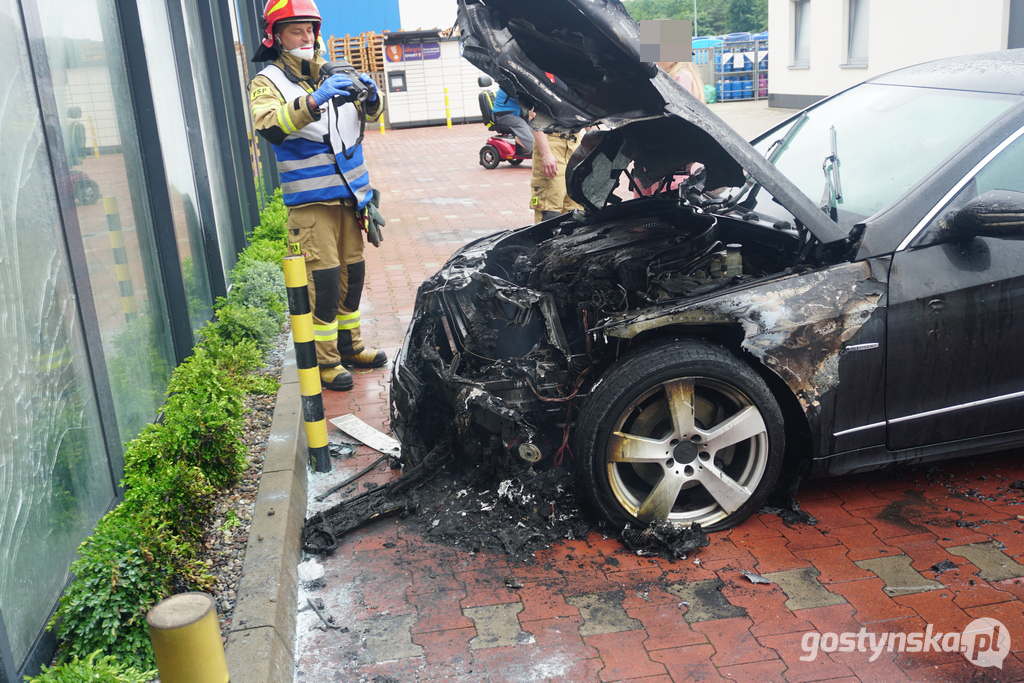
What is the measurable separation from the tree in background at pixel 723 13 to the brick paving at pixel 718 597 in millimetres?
46936

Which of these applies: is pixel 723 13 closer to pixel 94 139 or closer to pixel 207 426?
pixel 94 139

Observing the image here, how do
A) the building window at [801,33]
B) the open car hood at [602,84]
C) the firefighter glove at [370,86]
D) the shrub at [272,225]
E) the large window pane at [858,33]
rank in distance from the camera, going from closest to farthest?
1. the open car hood at [602,84]
2. the firefighter glove at [370,86]
3. the shrub at [272,225]
4. the large window pane at [858,33]
5. the building window at [801,33]

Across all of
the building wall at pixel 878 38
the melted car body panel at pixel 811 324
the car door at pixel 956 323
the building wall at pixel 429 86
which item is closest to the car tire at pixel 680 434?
the melted car body panel at pixel 811 324

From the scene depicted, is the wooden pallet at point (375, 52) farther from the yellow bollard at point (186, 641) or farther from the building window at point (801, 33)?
the yellow bollard at point (186, 641)

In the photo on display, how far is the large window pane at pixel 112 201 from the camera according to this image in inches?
139

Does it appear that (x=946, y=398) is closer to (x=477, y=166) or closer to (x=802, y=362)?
(x=802, y=362)

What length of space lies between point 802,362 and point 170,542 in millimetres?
2486

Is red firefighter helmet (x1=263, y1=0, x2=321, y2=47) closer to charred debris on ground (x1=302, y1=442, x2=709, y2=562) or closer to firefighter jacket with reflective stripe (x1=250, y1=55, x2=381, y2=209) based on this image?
firefighter jacket with reflective stripe (x1=250, y1=55, x2=381, y2=209)

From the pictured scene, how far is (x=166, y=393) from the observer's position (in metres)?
4.19

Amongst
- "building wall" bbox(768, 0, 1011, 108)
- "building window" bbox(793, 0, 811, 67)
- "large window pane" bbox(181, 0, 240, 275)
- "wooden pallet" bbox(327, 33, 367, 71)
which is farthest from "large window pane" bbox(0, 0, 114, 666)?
"wooden pallet" bbox(327, 33, 367, 71)

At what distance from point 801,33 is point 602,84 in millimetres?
20741

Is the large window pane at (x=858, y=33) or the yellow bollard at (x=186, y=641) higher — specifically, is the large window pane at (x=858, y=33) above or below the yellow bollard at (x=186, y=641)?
above

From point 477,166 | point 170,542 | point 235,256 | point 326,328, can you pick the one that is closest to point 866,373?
point 170,542
